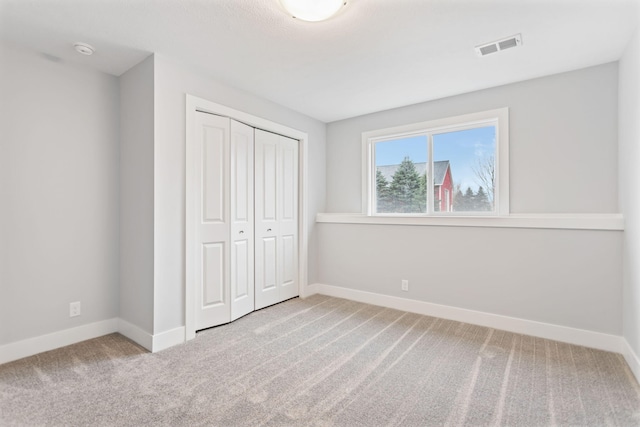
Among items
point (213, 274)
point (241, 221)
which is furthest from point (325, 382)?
point (241, 221)

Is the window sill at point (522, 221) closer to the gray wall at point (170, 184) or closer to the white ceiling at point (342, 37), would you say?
the white ceiling at point (342, 37)

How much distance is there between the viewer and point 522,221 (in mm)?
2842

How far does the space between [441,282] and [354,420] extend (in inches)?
80.6

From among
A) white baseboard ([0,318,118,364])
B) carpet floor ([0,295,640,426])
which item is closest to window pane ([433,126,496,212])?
carpet floor ([0,295,640,426])

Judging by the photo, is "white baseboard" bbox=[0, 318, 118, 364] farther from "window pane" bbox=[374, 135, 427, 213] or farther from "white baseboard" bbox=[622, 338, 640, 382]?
"white baseboard" bbox=[622, 338, 640, 382]

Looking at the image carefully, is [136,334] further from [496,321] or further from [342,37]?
[496,321]

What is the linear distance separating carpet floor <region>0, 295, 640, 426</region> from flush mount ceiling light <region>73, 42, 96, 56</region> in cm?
238

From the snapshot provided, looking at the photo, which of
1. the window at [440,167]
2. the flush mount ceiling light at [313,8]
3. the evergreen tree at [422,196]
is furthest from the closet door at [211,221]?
the evergreen tree at [422,196]

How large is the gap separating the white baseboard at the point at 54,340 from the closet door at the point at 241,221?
3.70 ft

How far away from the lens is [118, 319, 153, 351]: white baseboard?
248 centimetres

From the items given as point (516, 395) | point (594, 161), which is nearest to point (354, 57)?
point (594, 161)

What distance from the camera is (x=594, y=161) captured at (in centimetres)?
262

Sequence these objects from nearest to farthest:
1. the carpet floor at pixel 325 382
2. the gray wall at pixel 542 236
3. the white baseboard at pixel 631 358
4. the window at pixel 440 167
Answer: the carpet floor at pixel 325 382 → the white baseboard at pixel 631 358 → the gray wall at pixel 542 236 → the window at pixel 440 167

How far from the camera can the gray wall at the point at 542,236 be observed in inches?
101
